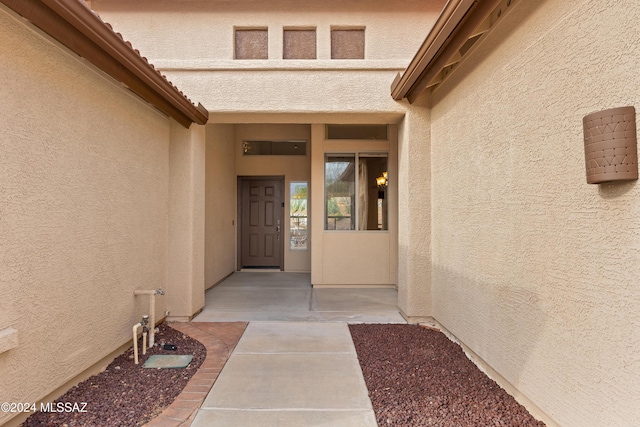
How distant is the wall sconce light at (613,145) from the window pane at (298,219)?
7.41 metres

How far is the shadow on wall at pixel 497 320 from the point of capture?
100 inches

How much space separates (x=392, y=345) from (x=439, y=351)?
0.52 m

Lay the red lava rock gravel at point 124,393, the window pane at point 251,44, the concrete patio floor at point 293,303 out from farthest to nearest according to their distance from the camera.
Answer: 1. the window pane at point 251,44
2. the concrete patio floor at point 293,303
3. the red lava rock gravel at point 124,393

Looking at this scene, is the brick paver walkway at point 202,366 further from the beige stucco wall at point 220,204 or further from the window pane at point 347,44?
the window pane at point 347,44

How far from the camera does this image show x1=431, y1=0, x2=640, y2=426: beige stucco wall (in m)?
1.80

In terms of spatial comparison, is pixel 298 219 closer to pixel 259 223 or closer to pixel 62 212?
pixel 259 223

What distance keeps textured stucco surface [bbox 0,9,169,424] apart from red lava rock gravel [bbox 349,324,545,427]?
8.61 feet

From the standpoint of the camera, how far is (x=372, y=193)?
698 centimetres

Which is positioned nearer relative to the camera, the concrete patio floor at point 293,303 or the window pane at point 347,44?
the concrete patio floor at point 293,303

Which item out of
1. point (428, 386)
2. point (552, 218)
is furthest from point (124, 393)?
point (552, 218)

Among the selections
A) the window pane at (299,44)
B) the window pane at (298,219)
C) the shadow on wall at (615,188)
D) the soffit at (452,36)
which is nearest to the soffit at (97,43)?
the window pane at (299,44)

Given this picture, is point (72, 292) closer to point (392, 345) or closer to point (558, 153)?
point (392, 345)


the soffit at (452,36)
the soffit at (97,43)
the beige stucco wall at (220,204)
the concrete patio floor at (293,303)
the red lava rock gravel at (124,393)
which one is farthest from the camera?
the beige stucco wall at (220,204)

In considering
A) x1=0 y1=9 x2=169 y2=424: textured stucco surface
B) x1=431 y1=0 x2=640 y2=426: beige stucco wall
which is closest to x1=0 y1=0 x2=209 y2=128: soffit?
x1=0 y1=9 x2=169 y2=424: textured stucco surface
